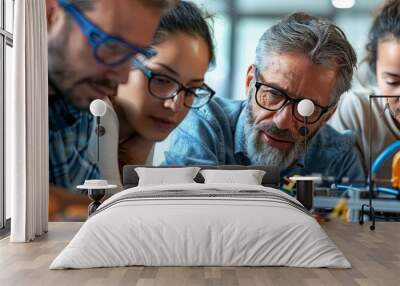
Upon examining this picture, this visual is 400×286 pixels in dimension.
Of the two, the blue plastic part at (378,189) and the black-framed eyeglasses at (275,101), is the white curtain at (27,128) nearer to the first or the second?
the black-framed eyeglasses at (275,101)

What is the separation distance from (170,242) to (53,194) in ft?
12.0

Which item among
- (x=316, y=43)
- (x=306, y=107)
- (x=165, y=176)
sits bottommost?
(x=165, y=176)

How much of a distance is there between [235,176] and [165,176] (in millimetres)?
845

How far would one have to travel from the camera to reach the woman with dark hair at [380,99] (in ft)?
26.2

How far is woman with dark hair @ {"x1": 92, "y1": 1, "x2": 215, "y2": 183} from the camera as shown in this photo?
7.86 m

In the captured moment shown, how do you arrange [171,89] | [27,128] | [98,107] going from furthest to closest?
1. [171,89]
2. [98,107]
3. [27,128]

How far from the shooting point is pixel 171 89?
7.91 meters

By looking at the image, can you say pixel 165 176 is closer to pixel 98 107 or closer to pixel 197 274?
pixel 98 107

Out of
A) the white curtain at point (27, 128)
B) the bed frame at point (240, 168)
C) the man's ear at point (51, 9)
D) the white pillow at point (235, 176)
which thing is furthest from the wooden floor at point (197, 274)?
the man's ear at point (51, 9)

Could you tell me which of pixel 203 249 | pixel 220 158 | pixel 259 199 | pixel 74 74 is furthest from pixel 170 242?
pixel 74 74

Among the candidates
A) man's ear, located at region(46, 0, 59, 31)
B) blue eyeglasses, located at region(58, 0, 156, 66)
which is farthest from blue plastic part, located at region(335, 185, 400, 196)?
man's ear, located at region(46, 0, 59, 31)

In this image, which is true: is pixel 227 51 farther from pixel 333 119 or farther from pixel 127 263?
pixel 127 263

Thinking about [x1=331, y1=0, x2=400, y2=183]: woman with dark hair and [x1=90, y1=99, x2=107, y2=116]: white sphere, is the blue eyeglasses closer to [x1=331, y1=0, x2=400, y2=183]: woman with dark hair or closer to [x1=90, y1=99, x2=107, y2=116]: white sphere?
[x1=90, y1=99, x2=107, y2=116]: white sphere

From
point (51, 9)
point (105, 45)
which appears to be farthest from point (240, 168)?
point (51, 9)
